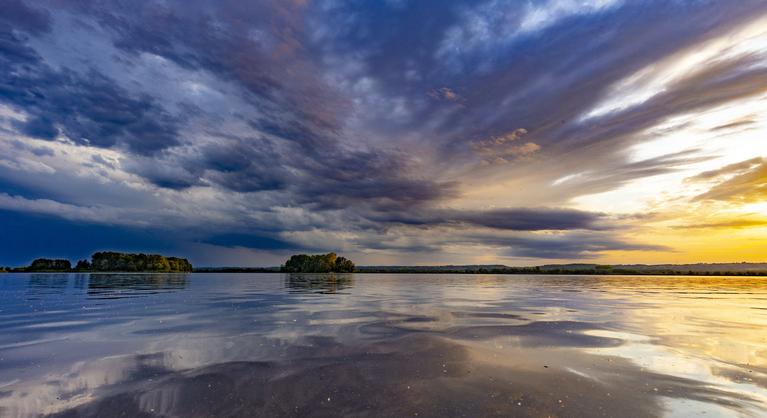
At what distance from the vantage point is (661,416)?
732cm

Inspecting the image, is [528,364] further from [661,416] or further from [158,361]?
[158,361]

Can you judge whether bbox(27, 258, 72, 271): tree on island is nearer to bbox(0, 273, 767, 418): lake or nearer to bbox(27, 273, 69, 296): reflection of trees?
bbox(27, 273, 69, 296): reflection of trees

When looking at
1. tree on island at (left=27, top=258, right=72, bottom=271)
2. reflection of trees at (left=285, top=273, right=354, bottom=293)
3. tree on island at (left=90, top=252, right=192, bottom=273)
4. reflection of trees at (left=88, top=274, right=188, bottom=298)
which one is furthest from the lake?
tree on island at (left=27, top=258, right=72, bottom=271)

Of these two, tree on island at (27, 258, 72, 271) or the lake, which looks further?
tree on island at (27, 258, 72, 271)

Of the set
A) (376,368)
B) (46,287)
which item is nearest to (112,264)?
(46,287)

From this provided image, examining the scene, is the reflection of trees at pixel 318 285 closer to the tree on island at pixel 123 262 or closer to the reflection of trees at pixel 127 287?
the reflection of trees at pixel 127 287

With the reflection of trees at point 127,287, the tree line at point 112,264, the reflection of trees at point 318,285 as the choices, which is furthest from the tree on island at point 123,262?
the reflection of trees at point 318,285

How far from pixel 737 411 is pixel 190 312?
85.6 feet

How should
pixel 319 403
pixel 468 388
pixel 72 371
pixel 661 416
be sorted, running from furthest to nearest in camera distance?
pixel 72 371 < pixel 468 388 < pixel 319 403 < pixel 661 416

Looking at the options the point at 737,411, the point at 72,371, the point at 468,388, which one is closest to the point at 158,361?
the point at 72,371

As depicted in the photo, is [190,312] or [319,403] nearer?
[319,403]

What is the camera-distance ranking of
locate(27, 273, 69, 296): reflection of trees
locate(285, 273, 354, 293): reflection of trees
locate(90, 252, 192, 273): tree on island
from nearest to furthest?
→ locate(27, 273, 69, 296): reflection of trees
locate(285, 273, 354, 293): reflection of trees
locate(90, 252, 192, 273): tree on island

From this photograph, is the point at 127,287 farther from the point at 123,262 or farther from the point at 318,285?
the point at 123,262

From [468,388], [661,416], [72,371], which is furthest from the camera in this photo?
[72,371]
